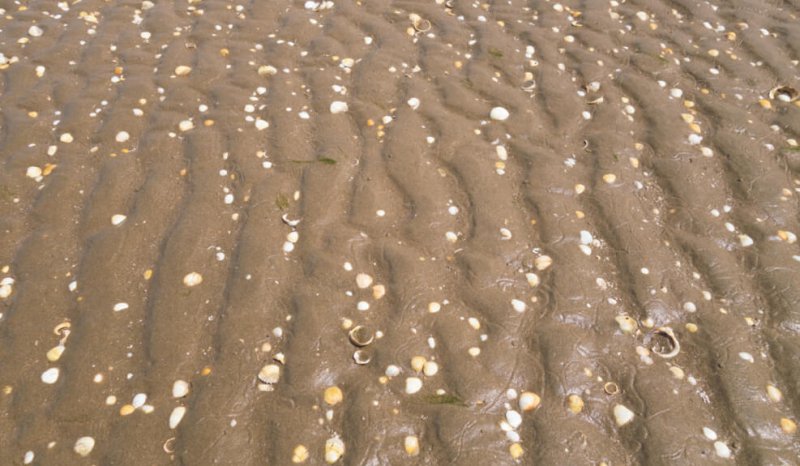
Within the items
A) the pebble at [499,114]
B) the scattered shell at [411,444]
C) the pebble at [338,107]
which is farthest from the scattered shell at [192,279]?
the pebble at [499,114]

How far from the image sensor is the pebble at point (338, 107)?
371cm

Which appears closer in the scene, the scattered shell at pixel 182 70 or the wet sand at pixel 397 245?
the wet sand at pixel 397 245

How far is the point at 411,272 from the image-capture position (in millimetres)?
2795

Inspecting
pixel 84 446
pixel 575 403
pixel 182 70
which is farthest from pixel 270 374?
pixel 182 70

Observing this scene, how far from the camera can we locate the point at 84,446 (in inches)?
88.2

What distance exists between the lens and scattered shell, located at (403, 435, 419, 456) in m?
2.22

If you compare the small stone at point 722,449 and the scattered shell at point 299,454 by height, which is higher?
the small stone at point 722,449

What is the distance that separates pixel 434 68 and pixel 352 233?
180cm

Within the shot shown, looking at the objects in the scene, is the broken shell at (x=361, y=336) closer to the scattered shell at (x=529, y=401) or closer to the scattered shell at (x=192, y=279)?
the scattered shell at (x=529, y=401)

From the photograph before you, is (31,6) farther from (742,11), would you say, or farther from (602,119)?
(742,11)

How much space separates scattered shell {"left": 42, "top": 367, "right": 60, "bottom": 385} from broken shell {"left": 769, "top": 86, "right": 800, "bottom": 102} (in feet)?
15.8

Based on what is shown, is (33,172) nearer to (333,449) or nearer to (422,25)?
(333,449)

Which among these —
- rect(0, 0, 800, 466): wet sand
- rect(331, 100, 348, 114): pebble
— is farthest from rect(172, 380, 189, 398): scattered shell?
rect(331, 100, 348, 114): pebble

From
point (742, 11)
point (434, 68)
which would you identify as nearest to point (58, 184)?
point (434, 68)
